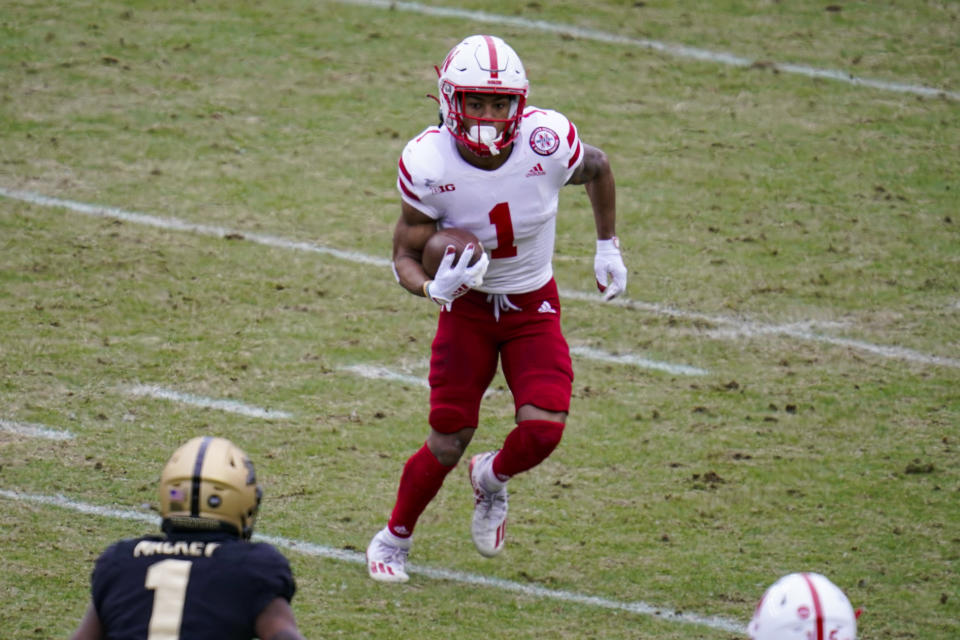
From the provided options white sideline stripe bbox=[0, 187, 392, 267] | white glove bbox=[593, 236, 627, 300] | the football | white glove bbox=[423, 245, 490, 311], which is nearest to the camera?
white glove bbox=[423, 245, 490, 311]

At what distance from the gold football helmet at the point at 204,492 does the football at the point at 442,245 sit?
5.48 feet

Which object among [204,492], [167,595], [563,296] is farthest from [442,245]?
[563,296]

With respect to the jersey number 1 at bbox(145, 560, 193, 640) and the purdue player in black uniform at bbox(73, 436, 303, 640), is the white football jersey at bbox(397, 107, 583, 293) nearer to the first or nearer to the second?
the purdue player in black uniform at bbox(73, 436, 303, 640)

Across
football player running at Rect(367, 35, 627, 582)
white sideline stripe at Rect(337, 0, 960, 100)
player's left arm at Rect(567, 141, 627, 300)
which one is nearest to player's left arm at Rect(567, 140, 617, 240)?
player's left arm at Rect(567, 141, 627, 300)

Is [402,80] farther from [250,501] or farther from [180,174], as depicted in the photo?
[250,501]

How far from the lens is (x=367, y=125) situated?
910 cm

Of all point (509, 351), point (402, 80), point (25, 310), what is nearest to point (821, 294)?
point (509, 351)

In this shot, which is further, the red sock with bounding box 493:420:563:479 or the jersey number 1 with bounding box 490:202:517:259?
the jersey number 1 with bounding box 490:202:517:259

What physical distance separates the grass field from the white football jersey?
113 cm

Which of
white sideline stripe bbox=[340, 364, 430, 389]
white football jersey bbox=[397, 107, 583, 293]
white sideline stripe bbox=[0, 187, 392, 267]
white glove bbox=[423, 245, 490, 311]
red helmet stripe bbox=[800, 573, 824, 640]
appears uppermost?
white football jersey bbox=[397, 107, 583, 293]

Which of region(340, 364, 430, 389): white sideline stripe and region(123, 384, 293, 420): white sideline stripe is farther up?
region(340, 364, 430, 389): white sideline stripe

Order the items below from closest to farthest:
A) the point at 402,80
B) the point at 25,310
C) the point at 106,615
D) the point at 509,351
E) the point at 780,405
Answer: the point at 106,615 < the point at 509,351 < the point at 780,405 < the point at 25,310 < the point at 402,80

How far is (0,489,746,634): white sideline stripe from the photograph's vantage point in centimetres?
492

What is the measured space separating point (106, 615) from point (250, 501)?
1.41 feet
